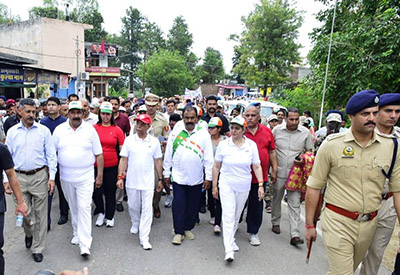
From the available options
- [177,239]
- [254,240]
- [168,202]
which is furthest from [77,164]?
[254,240]

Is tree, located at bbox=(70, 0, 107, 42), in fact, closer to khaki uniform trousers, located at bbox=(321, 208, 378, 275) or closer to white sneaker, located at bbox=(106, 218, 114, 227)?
white sneaker, located at bbox=(106, 218, 114, 227)

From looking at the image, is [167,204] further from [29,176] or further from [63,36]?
[63,36]

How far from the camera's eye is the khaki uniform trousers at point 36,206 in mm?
3961

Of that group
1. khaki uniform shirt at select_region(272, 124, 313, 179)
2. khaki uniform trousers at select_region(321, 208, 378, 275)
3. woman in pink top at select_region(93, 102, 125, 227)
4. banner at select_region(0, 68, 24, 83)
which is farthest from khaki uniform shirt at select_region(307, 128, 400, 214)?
banner at select_region(0, 68, 24, 83)

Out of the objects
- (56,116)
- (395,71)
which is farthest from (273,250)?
(395,71)

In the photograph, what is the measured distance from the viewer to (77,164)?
4.21 metres

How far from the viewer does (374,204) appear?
2740 millimetres

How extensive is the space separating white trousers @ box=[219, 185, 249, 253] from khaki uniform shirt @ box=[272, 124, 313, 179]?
38.5 inches

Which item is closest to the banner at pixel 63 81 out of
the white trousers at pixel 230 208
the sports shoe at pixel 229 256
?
the white trousers at pixel 230 208

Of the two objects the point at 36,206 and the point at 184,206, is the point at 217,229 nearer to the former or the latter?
the point at 184,206

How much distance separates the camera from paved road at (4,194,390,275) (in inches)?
153

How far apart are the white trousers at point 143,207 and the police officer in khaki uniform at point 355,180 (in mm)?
2571

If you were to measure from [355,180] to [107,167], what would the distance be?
3.84 meters

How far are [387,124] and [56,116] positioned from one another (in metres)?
4.90
